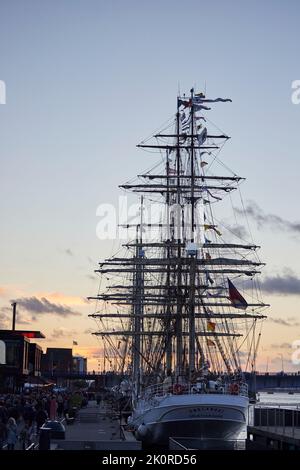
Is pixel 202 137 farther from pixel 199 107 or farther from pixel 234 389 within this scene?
pixel 234 389

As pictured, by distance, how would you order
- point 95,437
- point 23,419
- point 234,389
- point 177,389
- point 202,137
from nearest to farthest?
point 95,437, point 23,419, point 177,389, point 234,389, point 202,137

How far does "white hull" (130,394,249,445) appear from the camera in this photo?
177 ft

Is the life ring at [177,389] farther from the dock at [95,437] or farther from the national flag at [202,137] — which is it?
the national flag at [202,137]

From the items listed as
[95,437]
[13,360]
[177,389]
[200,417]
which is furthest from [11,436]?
[13,360]

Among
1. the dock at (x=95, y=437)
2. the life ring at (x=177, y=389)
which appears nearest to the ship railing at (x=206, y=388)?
the life ring at (x=177, y=389)

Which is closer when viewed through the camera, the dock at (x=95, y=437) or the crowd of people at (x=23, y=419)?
the crowd of people at (x=23, y=419)

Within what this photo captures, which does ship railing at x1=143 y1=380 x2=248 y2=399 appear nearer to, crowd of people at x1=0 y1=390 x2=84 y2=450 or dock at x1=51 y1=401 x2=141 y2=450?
dock at x1=51 y1=401 x2=141 y2=450

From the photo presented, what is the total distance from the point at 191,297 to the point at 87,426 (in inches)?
439

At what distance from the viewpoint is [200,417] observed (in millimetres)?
53969

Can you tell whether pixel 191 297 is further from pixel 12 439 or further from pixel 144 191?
pixel 12 439

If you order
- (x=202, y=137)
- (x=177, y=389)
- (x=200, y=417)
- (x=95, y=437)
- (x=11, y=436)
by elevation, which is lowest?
(x=95, y=437)

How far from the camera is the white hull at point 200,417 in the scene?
5403 centimetres

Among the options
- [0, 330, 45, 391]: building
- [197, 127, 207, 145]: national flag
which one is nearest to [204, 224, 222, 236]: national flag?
[197, 127, 207, 145]: national flag
